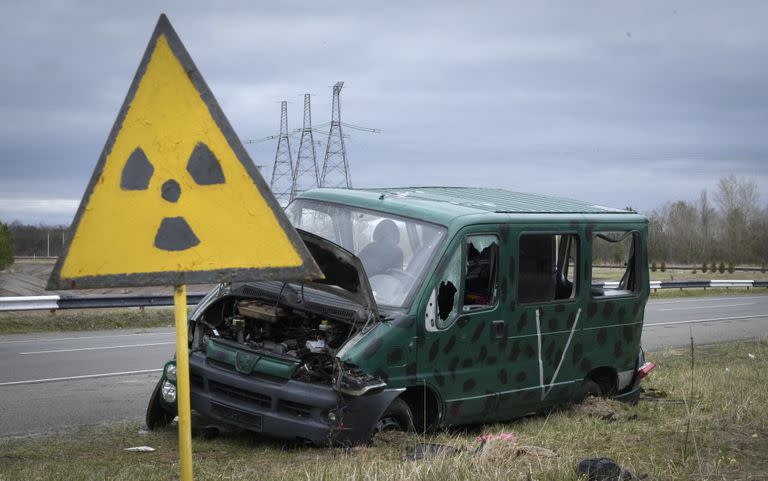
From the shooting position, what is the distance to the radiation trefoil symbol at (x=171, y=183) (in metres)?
3.69

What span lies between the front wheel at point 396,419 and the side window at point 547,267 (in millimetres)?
1644

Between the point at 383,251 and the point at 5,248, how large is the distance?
39.0 m

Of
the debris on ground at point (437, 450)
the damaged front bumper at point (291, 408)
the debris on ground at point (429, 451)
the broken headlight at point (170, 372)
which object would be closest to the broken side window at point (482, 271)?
the damaged front bumper at point (291, 408)

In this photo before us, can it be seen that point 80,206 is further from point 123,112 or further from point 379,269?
point 379,269

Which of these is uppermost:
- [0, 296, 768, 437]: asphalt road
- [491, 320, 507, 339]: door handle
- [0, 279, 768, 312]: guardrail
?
[491, 320, 507, 339]: door handle

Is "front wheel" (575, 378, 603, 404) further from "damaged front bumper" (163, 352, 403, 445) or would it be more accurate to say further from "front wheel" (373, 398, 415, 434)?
"damaged front bumper" (163, 352, 403, 445)

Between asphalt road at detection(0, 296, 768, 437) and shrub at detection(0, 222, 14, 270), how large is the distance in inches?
1053

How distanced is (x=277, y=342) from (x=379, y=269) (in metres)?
1.01


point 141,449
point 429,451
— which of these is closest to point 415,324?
point 429,451

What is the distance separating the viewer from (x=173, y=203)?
146 inches

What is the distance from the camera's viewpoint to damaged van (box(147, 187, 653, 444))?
→ 6688 mm

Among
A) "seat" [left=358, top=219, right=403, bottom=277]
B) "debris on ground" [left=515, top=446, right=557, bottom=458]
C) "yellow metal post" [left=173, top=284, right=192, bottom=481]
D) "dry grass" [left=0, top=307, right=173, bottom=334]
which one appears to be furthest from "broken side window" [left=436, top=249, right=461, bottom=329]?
"dry grass" [left=0, top=307, right=173, bottom=334]

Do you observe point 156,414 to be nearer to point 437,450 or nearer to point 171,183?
point 437,450

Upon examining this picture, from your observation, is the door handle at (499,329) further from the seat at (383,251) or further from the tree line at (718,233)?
the tree line at (718,233)
